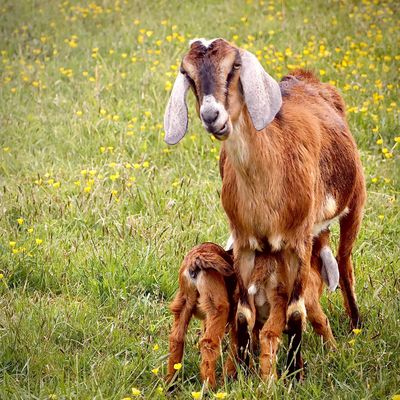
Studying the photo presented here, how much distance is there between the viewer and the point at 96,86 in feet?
28.2

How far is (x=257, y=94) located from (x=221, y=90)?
183mm

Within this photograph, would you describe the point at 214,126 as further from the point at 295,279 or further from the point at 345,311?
the point at 345,311

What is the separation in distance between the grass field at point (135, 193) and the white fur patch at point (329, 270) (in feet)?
1.09

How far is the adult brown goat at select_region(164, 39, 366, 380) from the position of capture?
13.0 feet

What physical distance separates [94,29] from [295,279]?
7341 mm

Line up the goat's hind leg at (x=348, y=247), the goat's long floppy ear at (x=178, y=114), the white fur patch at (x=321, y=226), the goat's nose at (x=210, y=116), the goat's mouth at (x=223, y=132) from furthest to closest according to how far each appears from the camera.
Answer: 1. the goat's hind leg at (x=348, y=247)
2. the white fur patch at (x=321, y=226)
3. the goat's long floppy ear at (x=178, y=114)
4. the goat's mouth at (x=223, y=132)
5. the goat's nose at (x=210, y=116)

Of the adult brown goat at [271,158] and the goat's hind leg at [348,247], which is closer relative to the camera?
the adult brown goat at [271,158]

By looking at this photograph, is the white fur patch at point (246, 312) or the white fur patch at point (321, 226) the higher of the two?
the white fur patch at point (321, 226)

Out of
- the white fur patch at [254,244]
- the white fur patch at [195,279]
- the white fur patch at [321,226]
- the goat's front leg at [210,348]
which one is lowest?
the goat's front leg at [210,348]

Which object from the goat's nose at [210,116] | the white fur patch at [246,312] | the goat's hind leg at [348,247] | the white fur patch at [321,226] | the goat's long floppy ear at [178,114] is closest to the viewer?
the goat's nose at [210,116]

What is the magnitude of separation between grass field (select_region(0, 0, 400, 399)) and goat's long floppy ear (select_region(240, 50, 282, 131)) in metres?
1.30

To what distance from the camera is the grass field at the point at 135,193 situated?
4492 mm

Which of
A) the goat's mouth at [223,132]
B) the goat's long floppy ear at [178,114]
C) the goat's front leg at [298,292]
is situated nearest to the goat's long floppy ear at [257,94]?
the goat's mouth at [223,132]

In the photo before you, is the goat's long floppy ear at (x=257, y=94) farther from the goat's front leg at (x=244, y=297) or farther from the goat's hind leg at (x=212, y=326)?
the goat's hind leg at (x=212, y=326)
